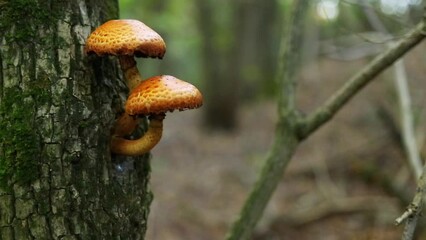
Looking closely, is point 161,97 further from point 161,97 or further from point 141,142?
point 141,142

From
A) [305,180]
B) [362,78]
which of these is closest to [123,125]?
[362,78]

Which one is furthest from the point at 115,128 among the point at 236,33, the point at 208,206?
the point at 236,33

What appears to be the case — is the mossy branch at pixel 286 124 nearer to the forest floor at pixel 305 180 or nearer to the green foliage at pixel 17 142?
the green foliage at pixel 17 142

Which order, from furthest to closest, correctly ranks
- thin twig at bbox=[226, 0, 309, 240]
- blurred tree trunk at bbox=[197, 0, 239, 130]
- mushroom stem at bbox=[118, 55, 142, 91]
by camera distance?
1. blurred tree trunk at bbox=[197, 0, 239, 130]
2. thin twig at bbox=[226, 0, 309, 240]
3. mushroom stem at bbox=[118, 55, 142, 91]

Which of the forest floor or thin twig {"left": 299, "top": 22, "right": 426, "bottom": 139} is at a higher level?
thin twig {"left": 299, "top": 22, "right": 426, "bottom": 139}

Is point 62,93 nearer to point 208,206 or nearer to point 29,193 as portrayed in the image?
point 29,193

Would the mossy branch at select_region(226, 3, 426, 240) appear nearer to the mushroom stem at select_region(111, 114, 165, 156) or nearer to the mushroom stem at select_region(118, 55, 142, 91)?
the mushroom stem at select_region(111, 114, 165, 156)

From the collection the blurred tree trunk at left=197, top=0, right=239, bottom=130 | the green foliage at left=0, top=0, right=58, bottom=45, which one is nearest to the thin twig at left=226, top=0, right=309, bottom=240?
the green foliage at left=0, top=0, right=58, bottom=45
